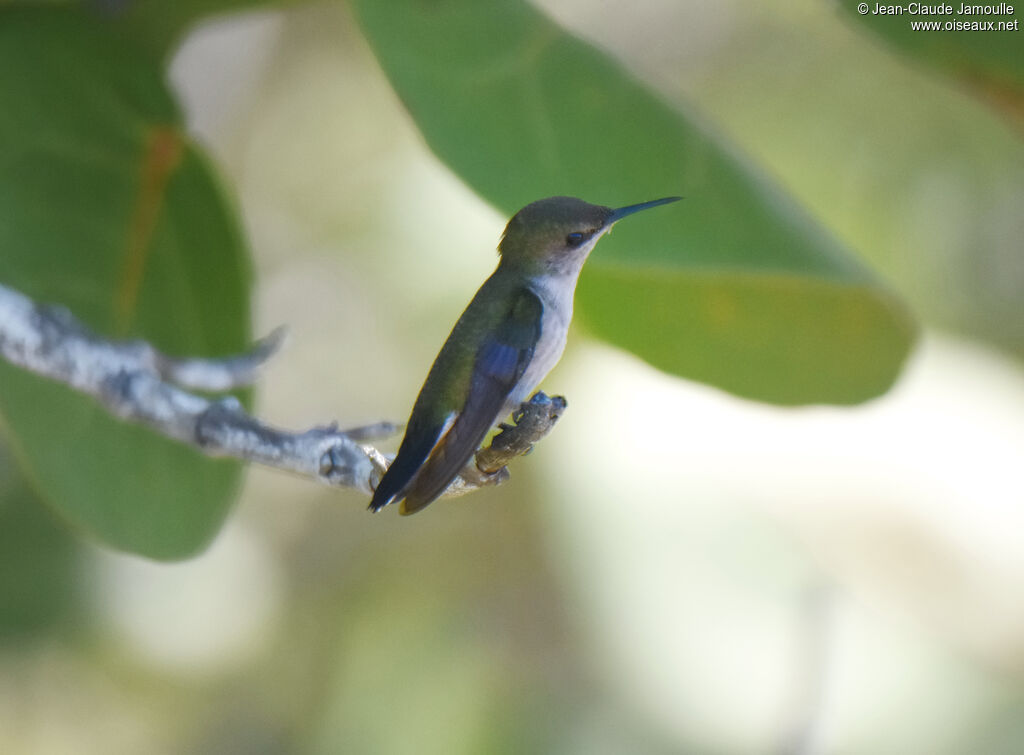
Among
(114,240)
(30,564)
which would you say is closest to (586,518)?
(30,564)

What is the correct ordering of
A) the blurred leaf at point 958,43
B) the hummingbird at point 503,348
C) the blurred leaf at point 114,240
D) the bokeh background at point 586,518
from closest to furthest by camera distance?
the hummingbird at point 503,348 → the blurred leaf at point 958,43 → the blurred leaf at point 114,240 → the bokeh background at point 586,518

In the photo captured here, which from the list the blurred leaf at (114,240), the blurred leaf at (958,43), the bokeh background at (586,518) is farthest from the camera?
the bokeh background at (586,518)

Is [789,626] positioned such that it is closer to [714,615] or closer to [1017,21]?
[714,615]

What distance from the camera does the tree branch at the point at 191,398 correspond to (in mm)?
615

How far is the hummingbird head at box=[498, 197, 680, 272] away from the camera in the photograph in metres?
0.57

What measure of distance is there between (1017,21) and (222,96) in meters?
1.26

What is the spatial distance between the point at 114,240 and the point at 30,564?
3.14 ft

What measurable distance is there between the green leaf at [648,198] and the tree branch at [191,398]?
0.12 metres

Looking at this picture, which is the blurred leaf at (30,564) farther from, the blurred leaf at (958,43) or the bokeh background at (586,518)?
the blurred leaf at (958,43)

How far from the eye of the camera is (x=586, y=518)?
1.61m

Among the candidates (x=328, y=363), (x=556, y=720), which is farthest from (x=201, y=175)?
(x=556, y=720)

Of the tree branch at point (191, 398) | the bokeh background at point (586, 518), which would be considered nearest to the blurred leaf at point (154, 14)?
the tree branch at point (191, 398)

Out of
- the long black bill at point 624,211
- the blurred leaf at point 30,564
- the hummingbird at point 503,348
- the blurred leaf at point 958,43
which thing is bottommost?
the blurred leaf at point 30,564

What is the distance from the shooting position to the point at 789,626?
1558 mm
